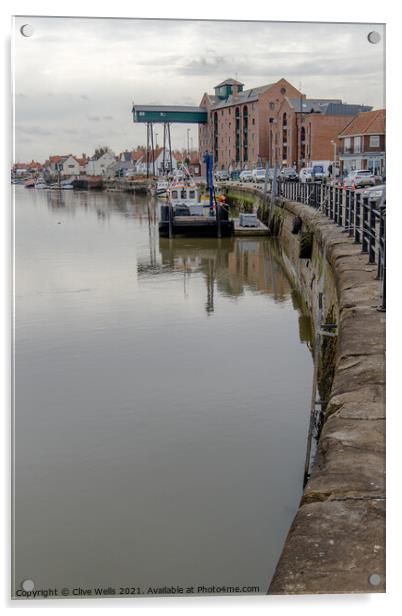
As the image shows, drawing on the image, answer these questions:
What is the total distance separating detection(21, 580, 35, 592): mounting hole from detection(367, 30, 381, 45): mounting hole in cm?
427

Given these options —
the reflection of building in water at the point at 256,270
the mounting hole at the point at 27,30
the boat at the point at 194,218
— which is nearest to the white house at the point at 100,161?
the mounting hole at the point at 27,30

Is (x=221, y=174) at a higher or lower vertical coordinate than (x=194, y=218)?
higher

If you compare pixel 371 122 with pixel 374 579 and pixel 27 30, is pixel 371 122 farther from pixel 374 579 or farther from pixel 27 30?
pixel 374 579

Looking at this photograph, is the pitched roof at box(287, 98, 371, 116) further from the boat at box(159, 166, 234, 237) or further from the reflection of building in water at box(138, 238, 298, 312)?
the boat at box(159, 166, 234, 237)

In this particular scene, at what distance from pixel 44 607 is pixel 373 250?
22.4 feet

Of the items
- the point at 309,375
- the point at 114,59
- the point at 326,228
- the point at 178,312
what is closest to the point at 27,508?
the point at 114,59

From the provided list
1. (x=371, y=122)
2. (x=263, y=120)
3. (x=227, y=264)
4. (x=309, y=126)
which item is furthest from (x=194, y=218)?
(x=371, y=122)

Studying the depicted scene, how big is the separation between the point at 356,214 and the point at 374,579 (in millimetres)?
9325

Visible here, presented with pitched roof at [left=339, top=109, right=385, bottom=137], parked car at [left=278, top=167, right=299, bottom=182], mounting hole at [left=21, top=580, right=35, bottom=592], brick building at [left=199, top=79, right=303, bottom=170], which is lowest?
mounting hole at [left=21, top=580, right=35, bottom=592]

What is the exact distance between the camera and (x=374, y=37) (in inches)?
199

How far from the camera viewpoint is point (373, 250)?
969 centimetres

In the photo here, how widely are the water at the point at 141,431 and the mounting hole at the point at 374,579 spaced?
4.00 ft

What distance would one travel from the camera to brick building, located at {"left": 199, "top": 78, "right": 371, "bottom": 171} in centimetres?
707

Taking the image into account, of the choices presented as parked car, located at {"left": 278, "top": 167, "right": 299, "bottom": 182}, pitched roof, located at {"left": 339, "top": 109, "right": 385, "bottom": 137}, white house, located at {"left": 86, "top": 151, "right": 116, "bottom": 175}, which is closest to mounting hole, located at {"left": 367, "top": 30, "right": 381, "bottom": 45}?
pitched roof, located at {"left": 339, "top": 109, "right": 385, "bottom": 137}
